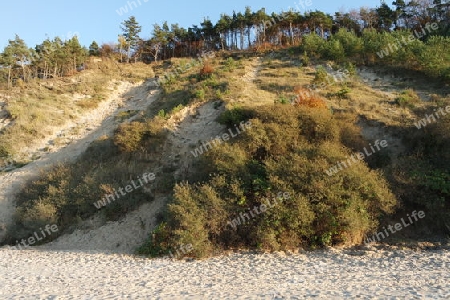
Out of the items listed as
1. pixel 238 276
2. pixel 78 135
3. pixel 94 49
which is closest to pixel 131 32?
pixel 94 49

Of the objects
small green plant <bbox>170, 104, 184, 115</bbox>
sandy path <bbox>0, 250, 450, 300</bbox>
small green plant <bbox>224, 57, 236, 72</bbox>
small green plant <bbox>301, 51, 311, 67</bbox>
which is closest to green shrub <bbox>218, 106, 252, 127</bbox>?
small green plant <bbox>170, 104, 184, 115</bbox>

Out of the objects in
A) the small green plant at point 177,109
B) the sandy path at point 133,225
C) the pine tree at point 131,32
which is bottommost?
the sandy path at point 133,225

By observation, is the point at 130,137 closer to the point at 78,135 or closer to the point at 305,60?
the point at 78,135

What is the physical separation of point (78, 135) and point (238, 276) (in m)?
17.9

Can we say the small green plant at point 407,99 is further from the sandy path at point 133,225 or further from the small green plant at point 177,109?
the small green plant at point 177,109

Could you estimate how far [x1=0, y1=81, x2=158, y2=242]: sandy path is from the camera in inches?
669

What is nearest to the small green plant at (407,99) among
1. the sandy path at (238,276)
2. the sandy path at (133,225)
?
the sandy path at (133,225)

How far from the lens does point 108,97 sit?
29031 mm

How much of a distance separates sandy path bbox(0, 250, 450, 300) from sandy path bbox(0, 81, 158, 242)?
600 centimetres

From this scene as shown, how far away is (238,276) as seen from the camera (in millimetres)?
8875

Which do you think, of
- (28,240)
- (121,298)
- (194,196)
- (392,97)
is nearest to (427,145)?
(392,97)

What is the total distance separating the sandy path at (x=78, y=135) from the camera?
16984 mm

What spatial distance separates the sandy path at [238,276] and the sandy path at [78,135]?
5996 mm

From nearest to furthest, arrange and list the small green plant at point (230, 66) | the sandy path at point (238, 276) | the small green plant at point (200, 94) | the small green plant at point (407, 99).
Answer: the sandy path at point (238, 276)
the small green plant at point (407, 99)
the small green plant at point (200, 94)
the small green plant at point (230, 66)
